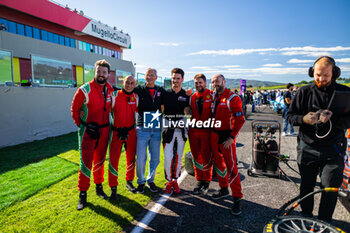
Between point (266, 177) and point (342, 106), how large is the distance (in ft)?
9.06

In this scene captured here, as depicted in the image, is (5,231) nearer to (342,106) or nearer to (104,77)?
(104,77)

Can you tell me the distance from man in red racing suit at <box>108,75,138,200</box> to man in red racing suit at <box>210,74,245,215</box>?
4.70ft

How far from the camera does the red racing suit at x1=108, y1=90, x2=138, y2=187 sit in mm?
3633

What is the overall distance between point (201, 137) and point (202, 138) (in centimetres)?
2

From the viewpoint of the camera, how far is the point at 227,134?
338cm

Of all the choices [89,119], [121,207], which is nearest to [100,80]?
[89,119]

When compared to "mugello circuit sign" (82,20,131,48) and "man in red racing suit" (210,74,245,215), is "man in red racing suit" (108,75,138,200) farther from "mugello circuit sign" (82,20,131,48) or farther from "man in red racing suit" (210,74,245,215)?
"mugello circuit sign" (82,20,131,48)

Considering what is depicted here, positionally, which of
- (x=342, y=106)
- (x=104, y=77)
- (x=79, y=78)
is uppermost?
(x=79, y=78)

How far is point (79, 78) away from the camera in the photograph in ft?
76.8

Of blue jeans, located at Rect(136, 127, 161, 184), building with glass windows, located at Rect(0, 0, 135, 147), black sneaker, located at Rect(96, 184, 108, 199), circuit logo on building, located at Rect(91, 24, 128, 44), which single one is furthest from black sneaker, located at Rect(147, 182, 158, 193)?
circuit logo on building, located at Rect(91, 24, 128, 44)

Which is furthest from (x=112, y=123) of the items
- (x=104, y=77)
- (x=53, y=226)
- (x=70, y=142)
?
(x=70, y=142)

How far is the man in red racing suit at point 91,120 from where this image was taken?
3.39 m

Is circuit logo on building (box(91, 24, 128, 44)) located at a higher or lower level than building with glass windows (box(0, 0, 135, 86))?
higher

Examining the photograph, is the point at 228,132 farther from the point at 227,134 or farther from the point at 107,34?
the point at 107,34
